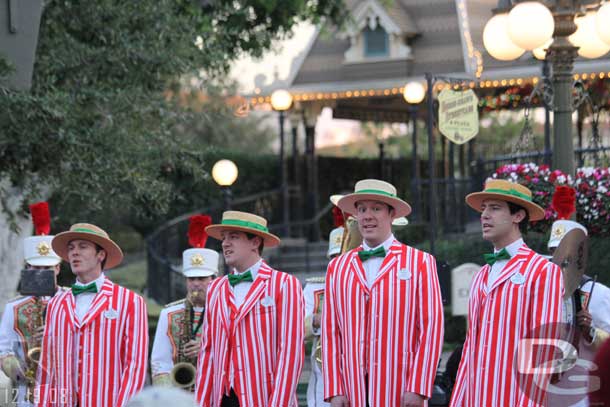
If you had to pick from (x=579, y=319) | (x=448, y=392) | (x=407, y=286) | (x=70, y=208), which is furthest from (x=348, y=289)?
(x=70, y=208)

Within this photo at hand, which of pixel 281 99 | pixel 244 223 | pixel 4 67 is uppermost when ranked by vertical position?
pixel 281 99

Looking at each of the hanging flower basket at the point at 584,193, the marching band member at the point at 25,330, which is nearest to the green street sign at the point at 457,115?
the hanging flower basket at the point at 584,193

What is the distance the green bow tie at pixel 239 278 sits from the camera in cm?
701

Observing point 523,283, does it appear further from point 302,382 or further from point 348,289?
point 302,382

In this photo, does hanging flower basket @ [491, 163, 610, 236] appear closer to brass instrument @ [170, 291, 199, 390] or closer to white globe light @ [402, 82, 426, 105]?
brass instrument @ [170, 291, 199, 390]

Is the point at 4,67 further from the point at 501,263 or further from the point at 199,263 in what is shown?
the point at 501,263

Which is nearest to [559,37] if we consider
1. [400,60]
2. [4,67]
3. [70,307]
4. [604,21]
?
[604,21]

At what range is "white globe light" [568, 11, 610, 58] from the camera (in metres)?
10.6

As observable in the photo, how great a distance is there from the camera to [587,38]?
34.8 ft

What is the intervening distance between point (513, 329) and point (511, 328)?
0.01 m

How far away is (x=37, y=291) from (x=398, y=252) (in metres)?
3.08

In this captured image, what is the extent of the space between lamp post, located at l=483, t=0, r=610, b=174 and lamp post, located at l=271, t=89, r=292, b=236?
10491mm

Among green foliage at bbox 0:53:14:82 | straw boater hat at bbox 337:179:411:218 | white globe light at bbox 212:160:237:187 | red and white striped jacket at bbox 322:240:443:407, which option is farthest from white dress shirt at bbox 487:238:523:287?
white globe light at bbox 212:160:237:187

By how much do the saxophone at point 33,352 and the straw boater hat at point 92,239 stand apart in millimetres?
1004
